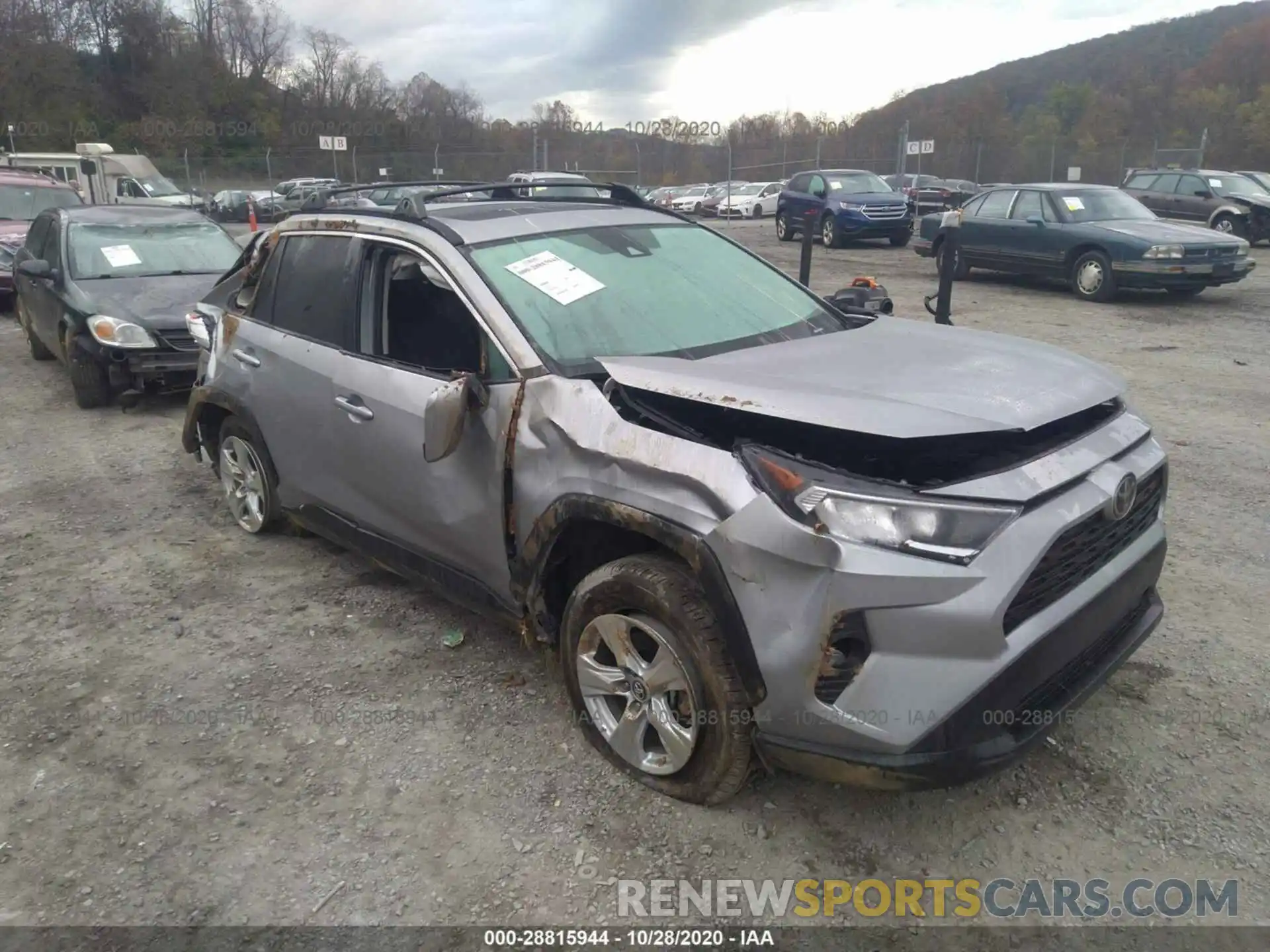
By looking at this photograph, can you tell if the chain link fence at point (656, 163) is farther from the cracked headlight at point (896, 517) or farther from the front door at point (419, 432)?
the cracked headlight at point (896, 517)

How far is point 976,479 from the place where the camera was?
2.37 m

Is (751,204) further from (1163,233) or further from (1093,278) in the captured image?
(1163,233)

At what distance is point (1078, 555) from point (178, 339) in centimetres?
708

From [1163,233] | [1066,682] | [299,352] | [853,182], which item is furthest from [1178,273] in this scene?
[299,352]

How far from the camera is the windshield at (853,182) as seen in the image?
768 inches

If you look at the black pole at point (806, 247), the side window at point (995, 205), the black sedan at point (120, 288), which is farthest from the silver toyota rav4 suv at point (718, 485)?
the side window at point (995, 205)

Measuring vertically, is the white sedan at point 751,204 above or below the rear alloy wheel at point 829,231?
above

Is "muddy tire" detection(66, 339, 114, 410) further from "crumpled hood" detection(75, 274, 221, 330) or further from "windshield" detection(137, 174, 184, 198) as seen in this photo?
"windshield" detection(137, 174, 184, 198)

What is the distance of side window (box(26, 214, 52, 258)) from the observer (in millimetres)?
8906

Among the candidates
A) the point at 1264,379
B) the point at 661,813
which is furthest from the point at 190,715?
the point at 1264,379

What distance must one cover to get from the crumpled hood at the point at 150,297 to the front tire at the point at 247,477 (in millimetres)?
2920

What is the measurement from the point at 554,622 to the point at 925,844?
1.36 m

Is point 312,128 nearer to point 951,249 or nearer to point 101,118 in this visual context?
point 101,118

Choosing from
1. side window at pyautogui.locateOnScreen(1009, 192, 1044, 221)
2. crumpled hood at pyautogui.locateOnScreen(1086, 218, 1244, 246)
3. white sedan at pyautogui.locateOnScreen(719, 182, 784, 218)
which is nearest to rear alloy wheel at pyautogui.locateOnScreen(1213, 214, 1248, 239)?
crumpled hood at pyautogui.locateOnScreen(1086, 218, 1244, 246)
